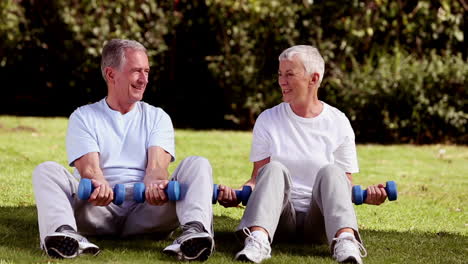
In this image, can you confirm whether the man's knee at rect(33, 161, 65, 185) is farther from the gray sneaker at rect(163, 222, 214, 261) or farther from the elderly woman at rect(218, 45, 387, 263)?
the elderly woman at rect(218, 45, 387, 263)

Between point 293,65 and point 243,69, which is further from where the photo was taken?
point 243,69

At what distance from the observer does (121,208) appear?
15.2 ft

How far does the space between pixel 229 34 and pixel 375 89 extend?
2.17 meters

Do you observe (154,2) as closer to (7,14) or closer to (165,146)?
(7,14)

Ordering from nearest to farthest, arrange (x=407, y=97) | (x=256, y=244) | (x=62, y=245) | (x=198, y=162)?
(x=62, y=245)
(x=256, y=244)
(x=198, y=162)
(x=407, y=97)

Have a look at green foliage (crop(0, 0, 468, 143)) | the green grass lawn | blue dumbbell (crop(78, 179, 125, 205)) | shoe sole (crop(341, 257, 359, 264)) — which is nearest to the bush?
green foliage (crop(0, 0, 468, 143))

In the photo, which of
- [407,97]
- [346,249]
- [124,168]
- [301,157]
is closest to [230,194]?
[301,157]

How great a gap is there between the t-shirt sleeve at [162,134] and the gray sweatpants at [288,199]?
0.58 metres

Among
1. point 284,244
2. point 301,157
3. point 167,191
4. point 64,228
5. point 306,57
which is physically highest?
point 306,57

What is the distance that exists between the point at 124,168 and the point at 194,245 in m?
0.74

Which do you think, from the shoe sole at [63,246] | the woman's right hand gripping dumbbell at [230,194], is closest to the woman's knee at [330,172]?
the woman's right hand gripping dumbbell at [230,194]

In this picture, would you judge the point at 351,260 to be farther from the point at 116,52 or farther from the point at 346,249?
the point at 116,52

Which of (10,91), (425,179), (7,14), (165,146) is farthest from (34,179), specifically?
(10,91)

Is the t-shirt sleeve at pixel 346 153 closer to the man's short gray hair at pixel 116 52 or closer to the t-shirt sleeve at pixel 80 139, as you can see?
the man's short gray hair at pixel 116 52
